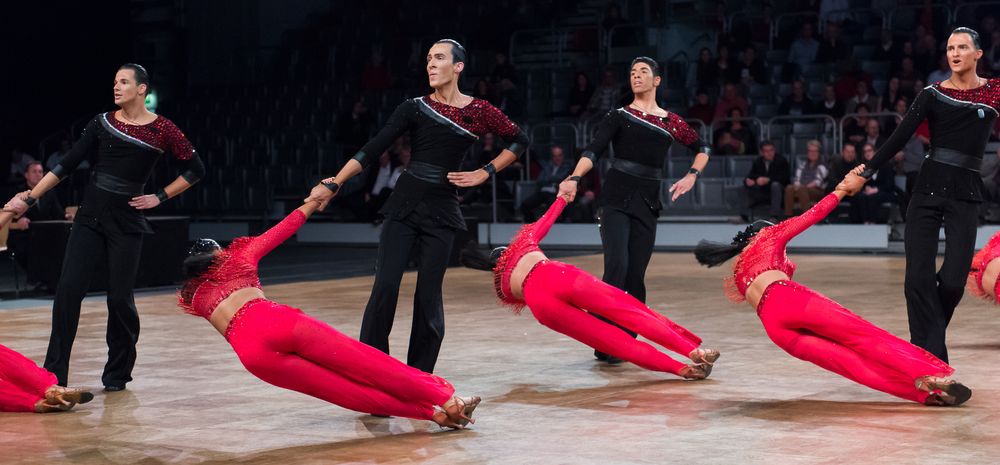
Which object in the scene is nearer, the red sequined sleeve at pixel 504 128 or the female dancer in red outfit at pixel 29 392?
the female dancer in red outfit at pixel 29 392

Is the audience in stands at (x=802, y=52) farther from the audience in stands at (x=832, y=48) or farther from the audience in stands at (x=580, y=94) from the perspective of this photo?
the audience in stands at (x=580, y=94)

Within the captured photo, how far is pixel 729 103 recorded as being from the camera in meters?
16.9

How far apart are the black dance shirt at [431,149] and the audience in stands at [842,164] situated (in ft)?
29.8

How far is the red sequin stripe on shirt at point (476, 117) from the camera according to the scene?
6000 mm

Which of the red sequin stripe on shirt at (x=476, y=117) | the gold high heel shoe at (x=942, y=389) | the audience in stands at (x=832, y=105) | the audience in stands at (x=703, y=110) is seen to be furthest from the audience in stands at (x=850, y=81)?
the gold high heel shoe at (x=942, y=389)

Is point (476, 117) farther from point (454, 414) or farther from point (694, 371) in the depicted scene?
point (694, 371)

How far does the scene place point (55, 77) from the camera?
2020 cm

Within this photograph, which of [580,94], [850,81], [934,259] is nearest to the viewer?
[934,259]

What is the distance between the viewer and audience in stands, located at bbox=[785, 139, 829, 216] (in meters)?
15.1

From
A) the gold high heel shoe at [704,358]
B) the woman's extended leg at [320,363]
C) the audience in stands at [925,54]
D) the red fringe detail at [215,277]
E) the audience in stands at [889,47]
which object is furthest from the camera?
the audience in stands at [889,47]

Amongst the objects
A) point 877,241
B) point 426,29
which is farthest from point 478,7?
point 877,241

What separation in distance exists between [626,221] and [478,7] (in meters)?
15.1

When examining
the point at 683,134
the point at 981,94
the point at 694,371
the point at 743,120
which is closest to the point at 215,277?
the point at 694,371

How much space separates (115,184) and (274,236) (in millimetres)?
1572
